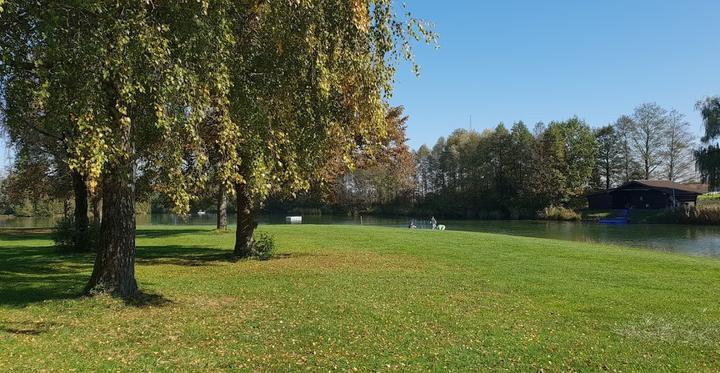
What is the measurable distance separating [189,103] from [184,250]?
13.8m

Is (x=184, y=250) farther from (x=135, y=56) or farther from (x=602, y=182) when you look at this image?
(x=602, y=182)

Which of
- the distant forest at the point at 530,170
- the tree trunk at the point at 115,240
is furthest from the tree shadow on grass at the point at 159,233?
the distant forest at the point at 530,170

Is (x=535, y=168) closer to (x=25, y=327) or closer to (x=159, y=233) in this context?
(x=159, y=233)

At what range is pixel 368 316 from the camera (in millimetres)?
9055

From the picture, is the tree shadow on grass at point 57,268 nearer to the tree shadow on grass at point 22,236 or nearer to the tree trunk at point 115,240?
the tree trunk at point 115,240

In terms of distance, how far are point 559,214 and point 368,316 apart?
224ft

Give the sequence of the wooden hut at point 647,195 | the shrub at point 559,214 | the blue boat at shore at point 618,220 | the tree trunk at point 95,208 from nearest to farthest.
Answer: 1. the tree trunk at point 95,208
2. the blue boat at shore at point 618,220
3. the wooden hut at point 647,195
4. the shrub at point 559,214

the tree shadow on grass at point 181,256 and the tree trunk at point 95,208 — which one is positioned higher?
the tree trunk at point 95,208

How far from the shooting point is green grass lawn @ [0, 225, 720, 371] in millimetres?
6746

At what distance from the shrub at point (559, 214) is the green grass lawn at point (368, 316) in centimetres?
5675

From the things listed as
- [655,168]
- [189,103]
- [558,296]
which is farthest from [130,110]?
[655,168]

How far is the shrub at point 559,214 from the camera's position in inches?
2768

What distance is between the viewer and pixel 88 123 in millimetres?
6953

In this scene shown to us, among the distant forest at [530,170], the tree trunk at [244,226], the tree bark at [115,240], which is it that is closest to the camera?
the tree bark at [115,240]
